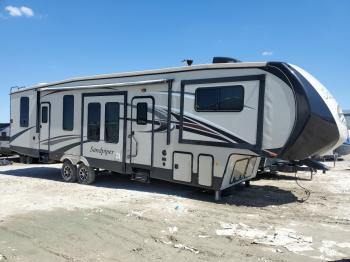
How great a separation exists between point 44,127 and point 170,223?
6909mm

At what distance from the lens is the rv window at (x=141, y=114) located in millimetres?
9922

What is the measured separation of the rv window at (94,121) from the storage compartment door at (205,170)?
11.0 feet

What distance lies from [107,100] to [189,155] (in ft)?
9.79

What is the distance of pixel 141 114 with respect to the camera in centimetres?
1001

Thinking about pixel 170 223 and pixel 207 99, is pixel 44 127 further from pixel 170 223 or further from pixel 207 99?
pixel 170 223

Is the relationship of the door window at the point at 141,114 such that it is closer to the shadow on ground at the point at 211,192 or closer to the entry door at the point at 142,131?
the entry door at the point at 142,131

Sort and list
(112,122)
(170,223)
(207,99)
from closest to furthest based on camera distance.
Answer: (170,223)
(207,99)
(112,122)

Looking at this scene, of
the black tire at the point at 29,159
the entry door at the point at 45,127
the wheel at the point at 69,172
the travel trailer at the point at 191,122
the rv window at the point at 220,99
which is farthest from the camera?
the black tire at the point at 29,159

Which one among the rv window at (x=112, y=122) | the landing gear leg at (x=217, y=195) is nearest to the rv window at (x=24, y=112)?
the rv window at (x=112, y=122)

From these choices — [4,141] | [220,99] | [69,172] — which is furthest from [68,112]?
[4,141]

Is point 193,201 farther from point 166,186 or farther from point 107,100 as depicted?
point 107,100

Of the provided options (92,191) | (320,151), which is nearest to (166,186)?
(92,191)

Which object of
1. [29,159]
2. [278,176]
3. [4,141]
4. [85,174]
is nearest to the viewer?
[85,174]

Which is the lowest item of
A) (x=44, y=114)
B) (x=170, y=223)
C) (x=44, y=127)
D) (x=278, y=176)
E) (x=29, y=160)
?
(x=170, y=223)
